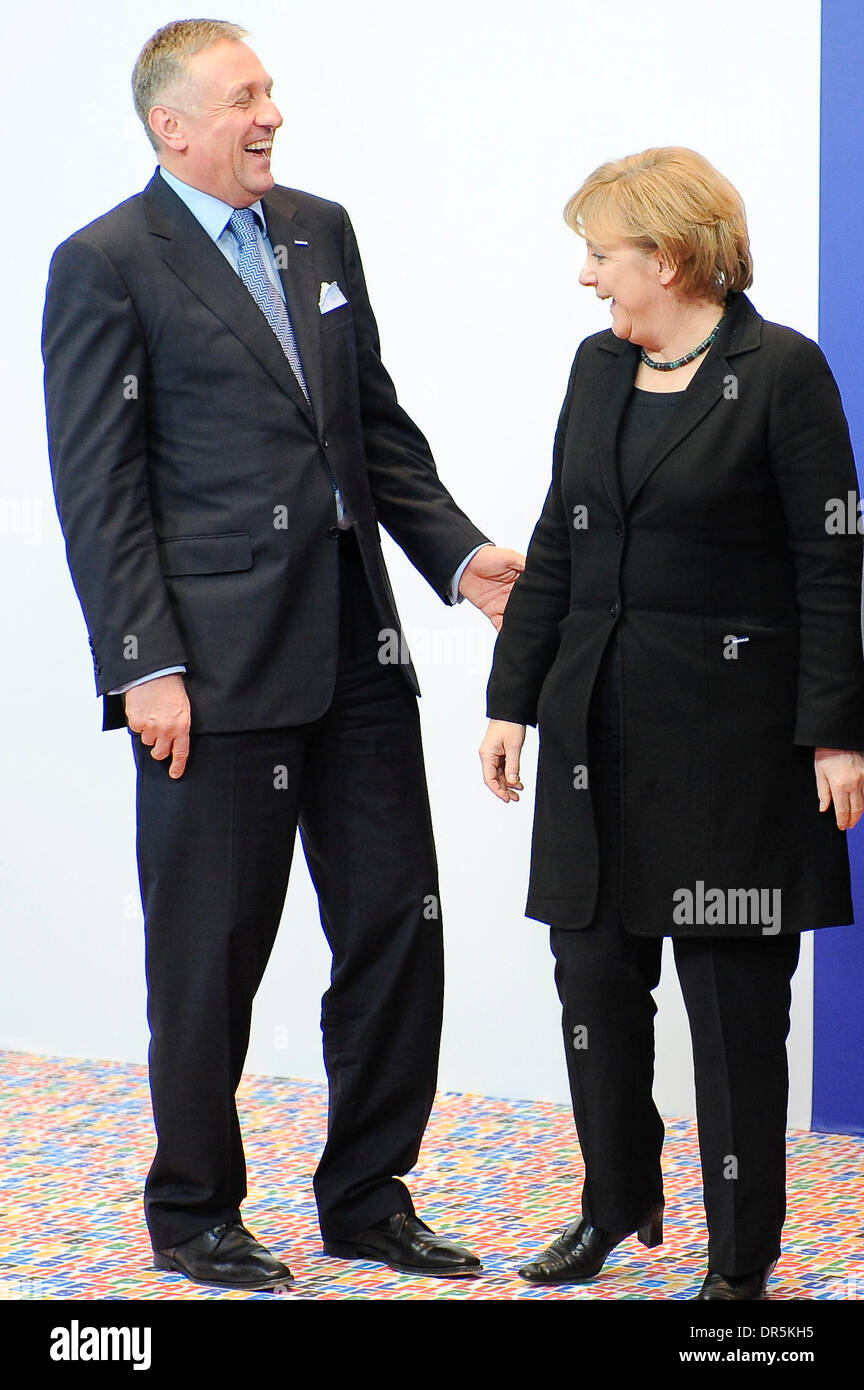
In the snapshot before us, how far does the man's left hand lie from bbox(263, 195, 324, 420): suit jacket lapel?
32cm

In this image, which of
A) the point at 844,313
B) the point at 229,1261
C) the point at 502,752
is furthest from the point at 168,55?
the point at 229,1261

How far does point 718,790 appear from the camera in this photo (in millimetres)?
2221

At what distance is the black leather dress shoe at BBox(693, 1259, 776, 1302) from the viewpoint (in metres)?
2.21

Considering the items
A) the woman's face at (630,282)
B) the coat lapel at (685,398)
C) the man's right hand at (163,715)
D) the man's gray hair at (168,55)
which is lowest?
the man's right hand at (163,715)

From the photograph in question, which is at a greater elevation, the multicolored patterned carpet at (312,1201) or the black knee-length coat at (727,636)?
the black knee-length coat at (727,636)

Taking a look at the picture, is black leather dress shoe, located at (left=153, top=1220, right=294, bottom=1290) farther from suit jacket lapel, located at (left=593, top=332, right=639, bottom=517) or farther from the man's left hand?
suit jacket lapel, located at (left=593, top=332, right=639, bottom=517)

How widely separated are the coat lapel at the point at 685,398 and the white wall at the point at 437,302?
3.50 feet

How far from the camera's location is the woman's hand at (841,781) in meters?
2.19

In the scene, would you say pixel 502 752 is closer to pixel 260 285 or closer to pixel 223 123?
pixel 260 285

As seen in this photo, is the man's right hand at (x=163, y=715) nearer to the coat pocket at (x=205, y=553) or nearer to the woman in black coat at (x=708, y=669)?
the coat pocket at (x=205, y=553)

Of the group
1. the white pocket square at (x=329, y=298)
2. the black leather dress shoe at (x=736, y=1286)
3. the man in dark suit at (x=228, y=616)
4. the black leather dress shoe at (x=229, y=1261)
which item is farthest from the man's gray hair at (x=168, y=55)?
the black leather dress shoe at (x=736, y=1286)

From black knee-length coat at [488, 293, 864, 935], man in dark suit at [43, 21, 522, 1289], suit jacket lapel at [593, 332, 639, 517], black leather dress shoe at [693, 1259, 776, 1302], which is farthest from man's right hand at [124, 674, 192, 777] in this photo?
black leather dress shoe at [693, 1259, 776, 1302]

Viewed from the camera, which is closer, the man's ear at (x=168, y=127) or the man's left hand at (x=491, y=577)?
the man's ear at (x=168, y=127)

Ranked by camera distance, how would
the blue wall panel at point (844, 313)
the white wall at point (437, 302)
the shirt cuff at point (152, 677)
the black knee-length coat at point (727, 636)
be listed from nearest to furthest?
the black knee-length coat at point (727, 636) → the shirt cuff at point (152, 677) → the blue wall panel at point (844, 313) → the white wall at point (437, 302)
